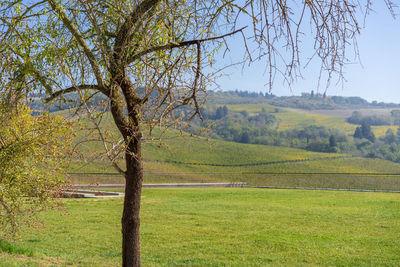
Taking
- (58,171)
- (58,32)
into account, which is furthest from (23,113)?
(58,32)

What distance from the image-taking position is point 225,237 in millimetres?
10828

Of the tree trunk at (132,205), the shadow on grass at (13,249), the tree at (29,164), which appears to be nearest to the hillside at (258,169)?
the shadow on grass at (13,249)

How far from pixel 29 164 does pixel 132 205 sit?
298cm

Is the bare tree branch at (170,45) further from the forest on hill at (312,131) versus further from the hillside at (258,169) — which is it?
the forest on hill at (312,131)

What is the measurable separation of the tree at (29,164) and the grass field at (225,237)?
0.81 m

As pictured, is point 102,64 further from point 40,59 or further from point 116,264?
point 116,264

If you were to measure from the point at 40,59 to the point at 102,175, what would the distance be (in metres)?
33.3

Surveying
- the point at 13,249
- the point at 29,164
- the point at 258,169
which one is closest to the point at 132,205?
the point at 29,164

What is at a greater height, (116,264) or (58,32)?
(58,32)

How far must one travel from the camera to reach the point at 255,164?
6372 cm

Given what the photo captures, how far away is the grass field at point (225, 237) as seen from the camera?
8352mm

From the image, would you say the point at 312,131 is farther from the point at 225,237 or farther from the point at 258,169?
the point at 225,237

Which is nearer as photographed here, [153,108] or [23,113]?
[153,108]

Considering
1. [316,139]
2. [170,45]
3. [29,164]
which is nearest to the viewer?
[170,45]
